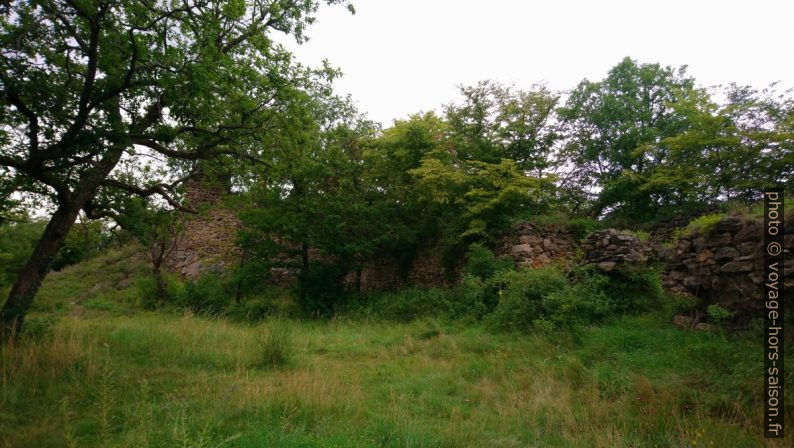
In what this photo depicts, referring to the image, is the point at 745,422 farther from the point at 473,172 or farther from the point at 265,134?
the point at 473,172

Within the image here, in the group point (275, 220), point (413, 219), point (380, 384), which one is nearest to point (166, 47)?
point (380, 384)

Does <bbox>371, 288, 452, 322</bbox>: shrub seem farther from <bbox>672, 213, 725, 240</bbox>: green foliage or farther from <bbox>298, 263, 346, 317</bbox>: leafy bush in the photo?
<bbox>672, 213, 725, 240</bbox>: green foliage

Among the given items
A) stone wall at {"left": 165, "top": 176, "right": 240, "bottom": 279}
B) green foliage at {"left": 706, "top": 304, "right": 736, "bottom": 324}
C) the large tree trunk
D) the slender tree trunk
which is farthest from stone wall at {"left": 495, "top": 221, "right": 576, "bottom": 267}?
the large tree trunk

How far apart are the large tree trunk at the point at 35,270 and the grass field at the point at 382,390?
374 millimetres

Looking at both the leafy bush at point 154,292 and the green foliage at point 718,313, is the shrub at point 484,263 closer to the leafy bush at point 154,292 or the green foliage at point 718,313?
the green foliage at point 718,313

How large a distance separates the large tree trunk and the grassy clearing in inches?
20.9

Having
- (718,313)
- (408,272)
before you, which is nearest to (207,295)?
(408,272)

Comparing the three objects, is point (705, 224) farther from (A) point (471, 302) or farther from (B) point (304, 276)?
(B) point (304, 276)

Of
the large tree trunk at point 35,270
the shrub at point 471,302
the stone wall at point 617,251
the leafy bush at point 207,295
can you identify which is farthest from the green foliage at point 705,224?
the leafy bush at point 207,295

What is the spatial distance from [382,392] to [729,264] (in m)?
5.32

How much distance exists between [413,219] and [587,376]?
991 cm

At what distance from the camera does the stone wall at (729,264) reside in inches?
214

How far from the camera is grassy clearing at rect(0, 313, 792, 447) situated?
11.6 ft

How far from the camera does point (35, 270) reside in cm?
599
